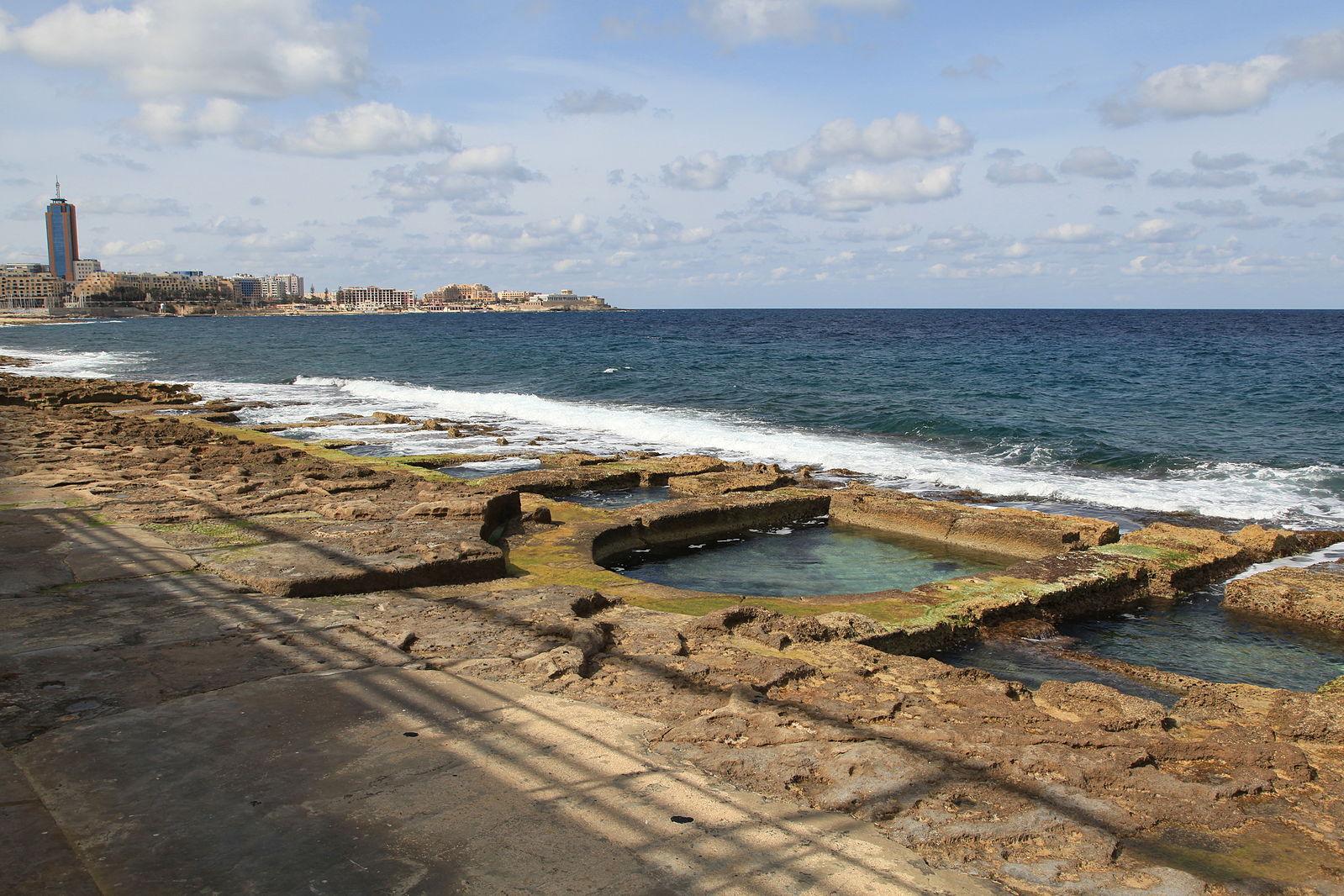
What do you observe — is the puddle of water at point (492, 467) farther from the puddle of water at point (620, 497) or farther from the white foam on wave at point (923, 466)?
the white foam on wave at point (923, 466)

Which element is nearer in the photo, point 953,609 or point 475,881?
point 475,881

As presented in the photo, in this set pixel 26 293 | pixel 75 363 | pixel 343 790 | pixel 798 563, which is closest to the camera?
pixel 343 790

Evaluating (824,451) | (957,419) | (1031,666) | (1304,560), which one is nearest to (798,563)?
(1031,666)

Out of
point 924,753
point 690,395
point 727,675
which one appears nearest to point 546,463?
point 727,675

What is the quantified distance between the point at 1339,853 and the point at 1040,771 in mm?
1175

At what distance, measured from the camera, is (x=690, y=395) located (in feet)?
115

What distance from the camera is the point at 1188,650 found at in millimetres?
8617

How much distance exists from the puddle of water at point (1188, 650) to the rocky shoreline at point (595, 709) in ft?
0.90

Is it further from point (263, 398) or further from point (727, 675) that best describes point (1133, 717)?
point (263, 398)

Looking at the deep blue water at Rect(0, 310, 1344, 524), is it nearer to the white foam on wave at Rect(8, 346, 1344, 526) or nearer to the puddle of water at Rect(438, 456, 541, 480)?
the white foam on wave at Rect(8, 346, 1344, 526)

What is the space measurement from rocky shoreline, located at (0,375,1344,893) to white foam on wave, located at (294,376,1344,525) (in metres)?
6.94

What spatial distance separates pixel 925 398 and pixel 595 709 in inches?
1129

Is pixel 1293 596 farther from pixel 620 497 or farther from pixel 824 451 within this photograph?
pixel 824 451

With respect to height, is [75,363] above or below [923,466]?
above
